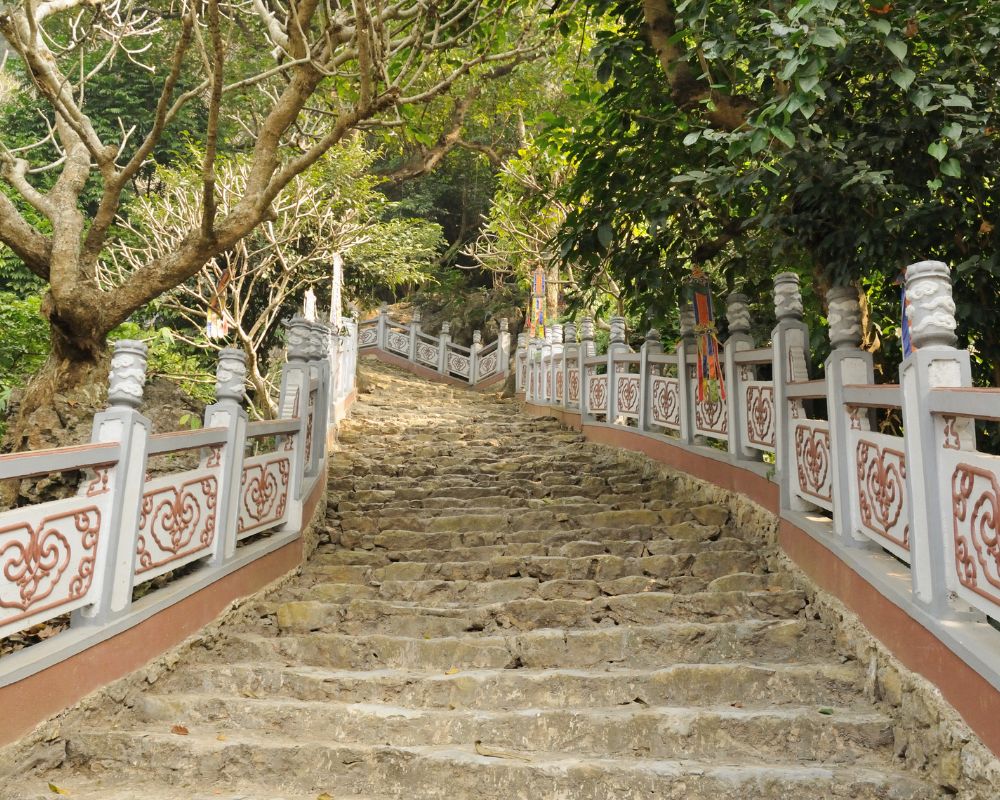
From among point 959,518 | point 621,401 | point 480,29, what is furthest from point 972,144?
point 621,401

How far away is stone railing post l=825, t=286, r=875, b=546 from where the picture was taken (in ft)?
12.5

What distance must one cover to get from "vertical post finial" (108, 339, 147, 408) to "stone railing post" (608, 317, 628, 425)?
579cm

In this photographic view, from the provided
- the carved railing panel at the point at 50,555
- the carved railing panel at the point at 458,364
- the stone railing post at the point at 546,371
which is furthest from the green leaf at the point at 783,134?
the carved railing panel at the point at 458,364

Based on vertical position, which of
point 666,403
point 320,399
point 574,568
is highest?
point 666,403

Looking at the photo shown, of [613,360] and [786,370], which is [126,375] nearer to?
[786,370]

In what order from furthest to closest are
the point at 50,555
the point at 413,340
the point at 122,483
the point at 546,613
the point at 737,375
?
the point at 413,340, the point at 737,375, the point at 546,613, the point at 122,483, the point at 50,555

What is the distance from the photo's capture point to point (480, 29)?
6023 mm

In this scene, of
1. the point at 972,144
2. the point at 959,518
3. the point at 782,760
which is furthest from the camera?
the point at 972,144

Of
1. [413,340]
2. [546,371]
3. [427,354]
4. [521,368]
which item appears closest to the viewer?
[546,371]

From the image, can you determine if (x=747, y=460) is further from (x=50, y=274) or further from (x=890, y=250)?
(x=50, y=274)

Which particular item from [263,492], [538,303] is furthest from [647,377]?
[538,303]

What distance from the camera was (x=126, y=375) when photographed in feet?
11.5

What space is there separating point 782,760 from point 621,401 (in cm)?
575

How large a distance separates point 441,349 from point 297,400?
1529 centimetres
